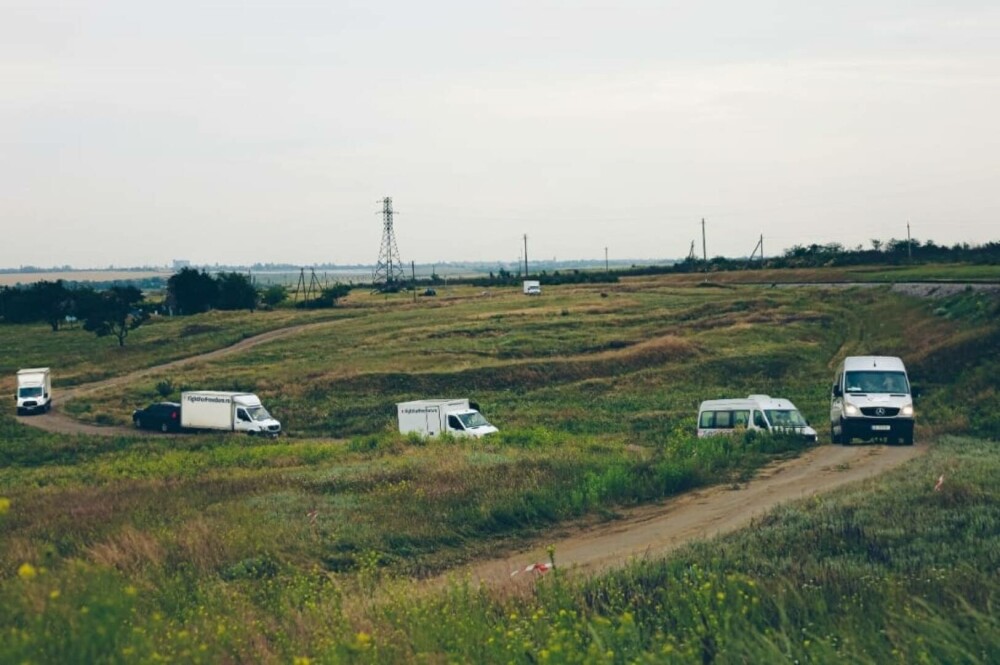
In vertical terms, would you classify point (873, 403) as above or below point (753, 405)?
above

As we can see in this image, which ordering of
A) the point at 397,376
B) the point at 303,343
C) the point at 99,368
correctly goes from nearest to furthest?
the point at 397,376
the point at 99,368
the point at 303,343

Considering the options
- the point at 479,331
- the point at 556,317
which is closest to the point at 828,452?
the point at 479,331

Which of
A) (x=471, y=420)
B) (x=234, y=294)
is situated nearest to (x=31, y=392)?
(x=471, y=420)

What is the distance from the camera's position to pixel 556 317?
8506cm

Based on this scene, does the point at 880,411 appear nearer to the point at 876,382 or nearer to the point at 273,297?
the point at 876,382

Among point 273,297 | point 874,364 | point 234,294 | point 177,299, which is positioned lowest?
point 874,364

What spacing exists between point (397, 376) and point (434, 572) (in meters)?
42.5

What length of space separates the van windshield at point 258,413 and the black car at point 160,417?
431cm

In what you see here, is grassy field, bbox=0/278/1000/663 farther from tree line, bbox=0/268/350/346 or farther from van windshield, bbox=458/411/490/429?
tree line, bbox=0/268/350/346

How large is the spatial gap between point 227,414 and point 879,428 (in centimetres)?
3068

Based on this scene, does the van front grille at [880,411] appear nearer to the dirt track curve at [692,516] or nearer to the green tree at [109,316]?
the dirt track curve at [692,516]

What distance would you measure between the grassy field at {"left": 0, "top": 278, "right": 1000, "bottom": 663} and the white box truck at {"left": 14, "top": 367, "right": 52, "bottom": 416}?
144 inches

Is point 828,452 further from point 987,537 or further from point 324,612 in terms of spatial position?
point 324,612

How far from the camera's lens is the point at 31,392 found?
58.2 meters
